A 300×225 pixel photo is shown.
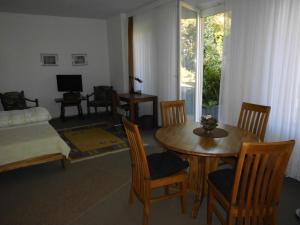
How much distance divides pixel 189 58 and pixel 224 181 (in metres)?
2.81

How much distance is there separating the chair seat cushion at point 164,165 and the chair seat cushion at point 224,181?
317mm

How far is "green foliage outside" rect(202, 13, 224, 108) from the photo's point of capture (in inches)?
181

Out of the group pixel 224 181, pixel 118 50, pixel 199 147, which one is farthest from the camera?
pixel 118 50

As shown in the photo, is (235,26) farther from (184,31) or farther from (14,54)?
(14,54)

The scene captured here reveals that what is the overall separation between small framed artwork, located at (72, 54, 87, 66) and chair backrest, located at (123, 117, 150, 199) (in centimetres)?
474

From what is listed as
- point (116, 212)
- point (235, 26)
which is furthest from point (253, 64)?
point (116, 212)

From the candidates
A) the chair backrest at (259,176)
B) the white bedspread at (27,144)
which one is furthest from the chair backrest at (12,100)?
the chair backrest at (259,176)

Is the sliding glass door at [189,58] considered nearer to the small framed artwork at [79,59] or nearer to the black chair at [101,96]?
the black chair at [101,96]

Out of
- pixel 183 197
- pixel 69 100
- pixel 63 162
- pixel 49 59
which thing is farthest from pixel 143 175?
pixel 49 59

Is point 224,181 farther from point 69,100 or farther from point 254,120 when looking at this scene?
point 69,100

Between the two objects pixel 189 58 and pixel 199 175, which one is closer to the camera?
pixel 199 175

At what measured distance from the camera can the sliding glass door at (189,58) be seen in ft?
13.0

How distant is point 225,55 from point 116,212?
2.66m

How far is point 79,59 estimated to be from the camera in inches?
245
